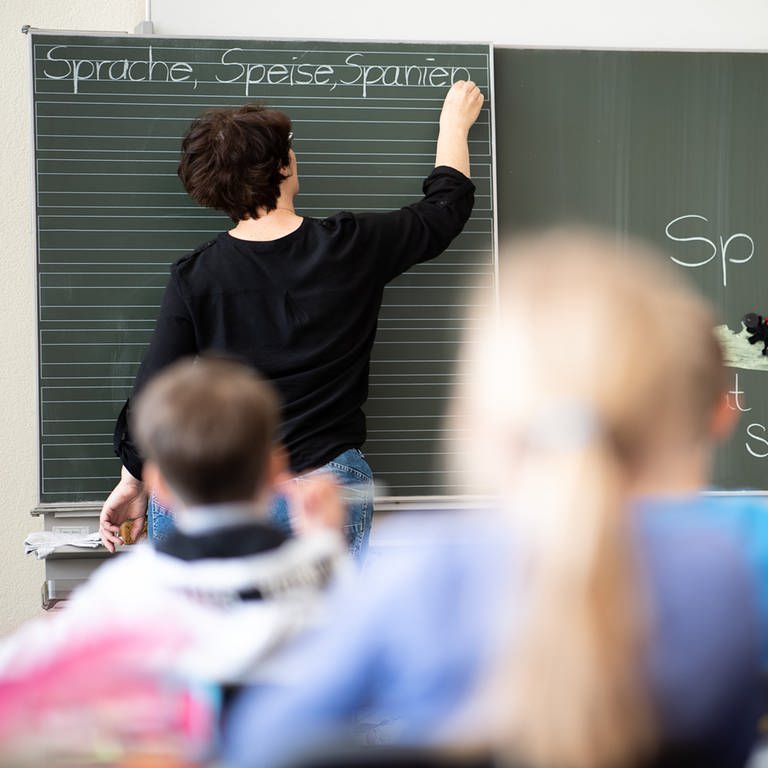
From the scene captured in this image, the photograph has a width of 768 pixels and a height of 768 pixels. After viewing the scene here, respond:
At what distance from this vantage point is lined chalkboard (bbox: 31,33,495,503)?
2805 mm

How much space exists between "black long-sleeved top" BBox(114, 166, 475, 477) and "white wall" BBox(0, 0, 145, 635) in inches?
42.9

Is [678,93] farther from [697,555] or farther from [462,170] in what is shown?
[697,555]

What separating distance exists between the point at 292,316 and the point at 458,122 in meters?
0.80

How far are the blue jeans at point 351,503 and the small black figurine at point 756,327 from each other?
124 cm

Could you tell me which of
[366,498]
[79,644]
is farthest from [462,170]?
[79,644]

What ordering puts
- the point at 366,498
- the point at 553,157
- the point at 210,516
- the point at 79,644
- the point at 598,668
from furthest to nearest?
the point at 553,157 → the point at 366,498 → the point at 210,516 → the point at 79,644 → the point at 598,668

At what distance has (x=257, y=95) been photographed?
9.42 feet

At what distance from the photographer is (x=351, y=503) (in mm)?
2395

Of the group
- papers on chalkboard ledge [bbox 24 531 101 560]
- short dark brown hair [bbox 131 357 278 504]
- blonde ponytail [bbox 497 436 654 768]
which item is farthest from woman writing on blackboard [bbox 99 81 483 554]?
blonde ponytail [bbox 497 436 654 768]

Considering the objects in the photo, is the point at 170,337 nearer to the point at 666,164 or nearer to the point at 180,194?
the point at 180,194

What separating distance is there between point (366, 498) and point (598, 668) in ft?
5.23

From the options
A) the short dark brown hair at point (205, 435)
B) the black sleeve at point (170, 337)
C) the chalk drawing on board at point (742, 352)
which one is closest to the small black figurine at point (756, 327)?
the chalk drawing on board at point (742, 352)

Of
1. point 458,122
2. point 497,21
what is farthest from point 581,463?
point 497,21

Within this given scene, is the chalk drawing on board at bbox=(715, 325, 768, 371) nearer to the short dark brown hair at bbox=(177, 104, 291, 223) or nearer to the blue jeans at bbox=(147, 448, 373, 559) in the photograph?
the blue jeans at bbox=(147, 448, 373, 559)
